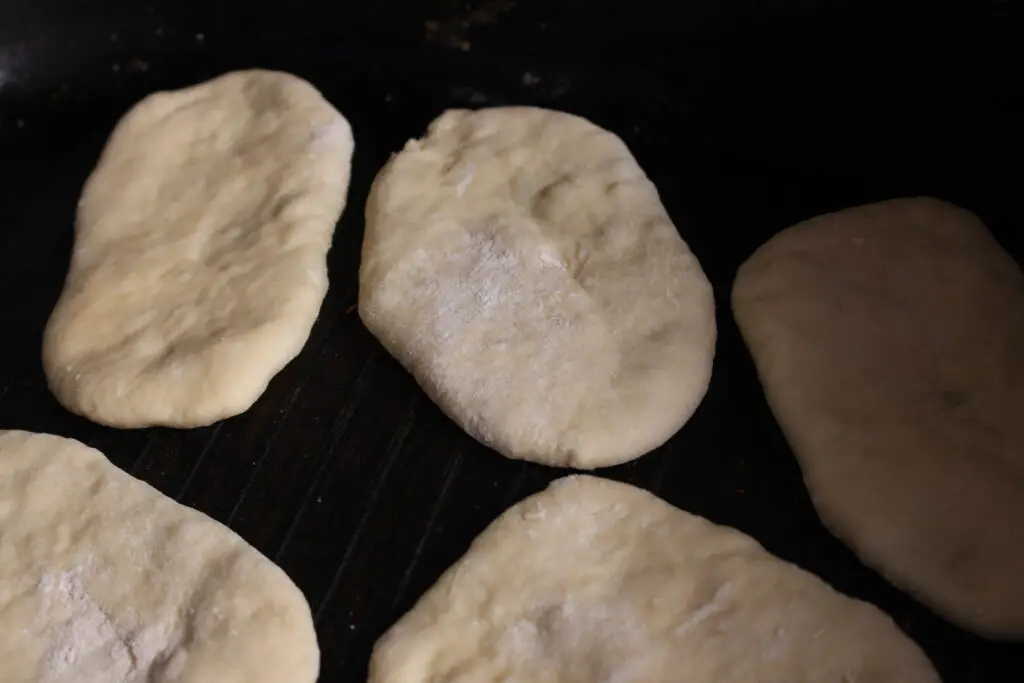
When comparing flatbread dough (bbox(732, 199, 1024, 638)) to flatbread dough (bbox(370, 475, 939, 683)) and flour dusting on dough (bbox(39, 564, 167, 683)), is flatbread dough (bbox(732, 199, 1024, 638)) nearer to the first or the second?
flatbread dough (bbox(370, 475, 939, 683))

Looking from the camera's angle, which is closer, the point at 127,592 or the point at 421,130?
the point at 127,592

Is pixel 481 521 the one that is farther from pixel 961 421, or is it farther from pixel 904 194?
pixel 904 194

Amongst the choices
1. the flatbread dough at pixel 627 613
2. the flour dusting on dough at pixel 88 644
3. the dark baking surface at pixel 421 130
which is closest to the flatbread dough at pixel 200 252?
the dark baking surface at pixel 421 130

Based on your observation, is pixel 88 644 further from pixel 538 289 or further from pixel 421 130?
pixel 421 130

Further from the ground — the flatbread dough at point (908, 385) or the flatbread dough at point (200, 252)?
the flatbread dough at point (200, 252)

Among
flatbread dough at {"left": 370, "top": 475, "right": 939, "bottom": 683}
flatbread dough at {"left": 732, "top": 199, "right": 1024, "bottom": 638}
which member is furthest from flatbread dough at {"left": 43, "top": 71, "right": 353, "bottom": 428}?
flatbread dough at {"left": 732, "top": 199, "right": 1024, "bottom": 638}

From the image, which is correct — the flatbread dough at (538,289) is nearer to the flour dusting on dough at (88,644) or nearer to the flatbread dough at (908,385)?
the flatbread dough at (908,385)

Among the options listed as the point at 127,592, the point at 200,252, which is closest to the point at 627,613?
the point at 127,592
